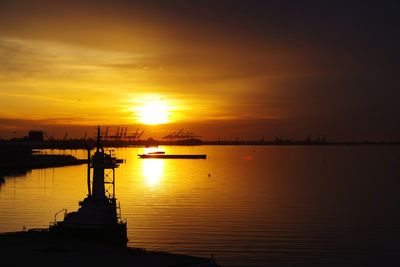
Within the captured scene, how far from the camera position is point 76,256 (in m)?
23.4

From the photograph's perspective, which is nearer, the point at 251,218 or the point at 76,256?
the point at 76,256

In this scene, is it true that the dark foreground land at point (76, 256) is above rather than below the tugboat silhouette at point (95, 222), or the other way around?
below

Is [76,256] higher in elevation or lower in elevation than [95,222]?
lower

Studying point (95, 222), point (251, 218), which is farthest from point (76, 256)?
point (251, 218)

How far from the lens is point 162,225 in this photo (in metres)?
50.2

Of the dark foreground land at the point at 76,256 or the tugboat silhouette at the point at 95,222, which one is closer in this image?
the dark foreground land at the point at 76,256

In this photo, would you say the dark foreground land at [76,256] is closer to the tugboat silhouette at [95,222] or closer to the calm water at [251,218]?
the tugboat silhouette at [95,222]

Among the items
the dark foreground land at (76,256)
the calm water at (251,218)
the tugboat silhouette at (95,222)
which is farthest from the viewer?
the calm water at (251,218)

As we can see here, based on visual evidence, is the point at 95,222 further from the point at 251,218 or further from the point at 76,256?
the point at 251,218

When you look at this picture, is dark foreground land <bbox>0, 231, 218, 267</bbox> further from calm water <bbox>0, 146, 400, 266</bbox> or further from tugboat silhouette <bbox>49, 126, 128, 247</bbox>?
calm water <bbox>0, 146, 400, 266</bbox>

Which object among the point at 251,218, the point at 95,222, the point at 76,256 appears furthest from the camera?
the point at 251,218

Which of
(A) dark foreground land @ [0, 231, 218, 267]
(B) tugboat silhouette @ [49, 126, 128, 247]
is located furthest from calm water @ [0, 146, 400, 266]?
(A) dark foreground land @ [0, 231, 218, 267]

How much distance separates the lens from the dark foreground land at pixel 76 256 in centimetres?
2202

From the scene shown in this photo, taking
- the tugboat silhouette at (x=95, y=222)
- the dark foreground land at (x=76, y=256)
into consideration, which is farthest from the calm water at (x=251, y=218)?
the dark foreground land at (x=76, y=256)
